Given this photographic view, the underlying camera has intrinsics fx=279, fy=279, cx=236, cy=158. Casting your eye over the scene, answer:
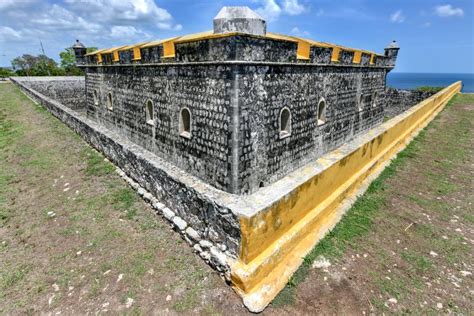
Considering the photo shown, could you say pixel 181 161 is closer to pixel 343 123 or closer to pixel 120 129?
pixel 120 129

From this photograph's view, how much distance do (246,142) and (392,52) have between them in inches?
465

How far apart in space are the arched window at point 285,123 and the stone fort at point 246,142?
1.5 inches

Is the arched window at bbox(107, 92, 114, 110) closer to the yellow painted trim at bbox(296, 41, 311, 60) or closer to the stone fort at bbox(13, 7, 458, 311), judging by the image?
the stone fort at bbox(13, 7, 458, 311)

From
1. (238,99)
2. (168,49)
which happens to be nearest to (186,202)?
(238,99)

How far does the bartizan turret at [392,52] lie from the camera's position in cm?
1366

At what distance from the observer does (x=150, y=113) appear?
9.04m

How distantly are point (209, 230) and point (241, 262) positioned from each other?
0.96m

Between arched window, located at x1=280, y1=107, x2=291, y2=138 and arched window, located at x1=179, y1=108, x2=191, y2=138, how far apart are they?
7.80 ft

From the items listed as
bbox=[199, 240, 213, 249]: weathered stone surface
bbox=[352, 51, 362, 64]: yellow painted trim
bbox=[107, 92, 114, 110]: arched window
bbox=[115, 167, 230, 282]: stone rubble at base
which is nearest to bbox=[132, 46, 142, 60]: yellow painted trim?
bbox=[107, 92, 114, 110]: arched window

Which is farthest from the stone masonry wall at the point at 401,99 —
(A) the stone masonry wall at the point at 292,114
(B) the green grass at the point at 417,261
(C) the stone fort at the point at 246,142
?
(B) the green grass at the point at 417,261

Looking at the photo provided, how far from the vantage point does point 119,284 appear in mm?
4738

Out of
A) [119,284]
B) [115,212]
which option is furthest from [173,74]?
[119,284]

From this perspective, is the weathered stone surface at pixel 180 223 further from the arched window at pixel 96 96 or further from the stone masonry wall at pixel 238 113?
the arched window at pixel 96 96

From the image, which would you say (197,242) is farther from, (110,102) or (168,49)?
(110,102)
